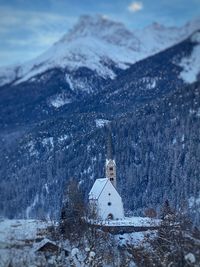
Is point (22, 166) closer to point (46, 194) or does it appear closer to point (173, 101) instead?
point (46, 194)

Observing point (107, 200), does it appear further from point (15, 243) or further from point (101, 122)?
point (101, 122)

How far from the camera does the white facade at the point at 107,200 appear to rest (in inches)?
2922

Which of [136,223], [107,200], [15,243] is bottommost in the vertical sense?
[15,243]

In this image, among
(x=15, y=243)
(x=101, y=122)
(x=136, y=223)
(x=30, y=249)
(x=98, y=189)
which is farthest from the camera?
(x=101, y=122)

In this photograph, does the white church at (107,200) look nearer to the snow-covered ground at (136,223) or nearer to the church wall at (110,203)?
the church wall at (110,203)

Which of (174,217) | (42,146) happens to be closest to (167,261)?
(174,217)

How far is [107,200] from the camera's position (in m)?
75.2

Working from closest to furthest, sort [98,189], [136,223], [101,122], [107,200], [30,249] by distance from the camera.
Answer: [30,249] < [136,223] < [107,200] < [98,189] < [101,122]

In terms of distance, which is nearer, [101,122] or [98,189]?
[98,189]

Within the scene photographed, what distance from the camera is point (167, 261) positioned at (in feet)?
99.0

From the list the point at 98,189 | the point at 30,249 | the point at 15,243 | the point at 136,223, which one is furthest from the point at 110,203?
the point at 15,243

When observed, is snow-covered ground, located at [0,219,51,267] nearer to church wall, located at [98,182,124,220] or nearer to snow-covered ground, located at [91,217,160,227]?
snow-covered ground, located at [91,217,160,227]

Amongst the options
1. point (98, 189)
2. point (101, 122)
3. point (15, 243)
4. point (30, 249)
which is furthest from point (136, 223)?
point (101, 122)

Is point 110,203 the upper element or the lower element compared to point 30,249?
upper
